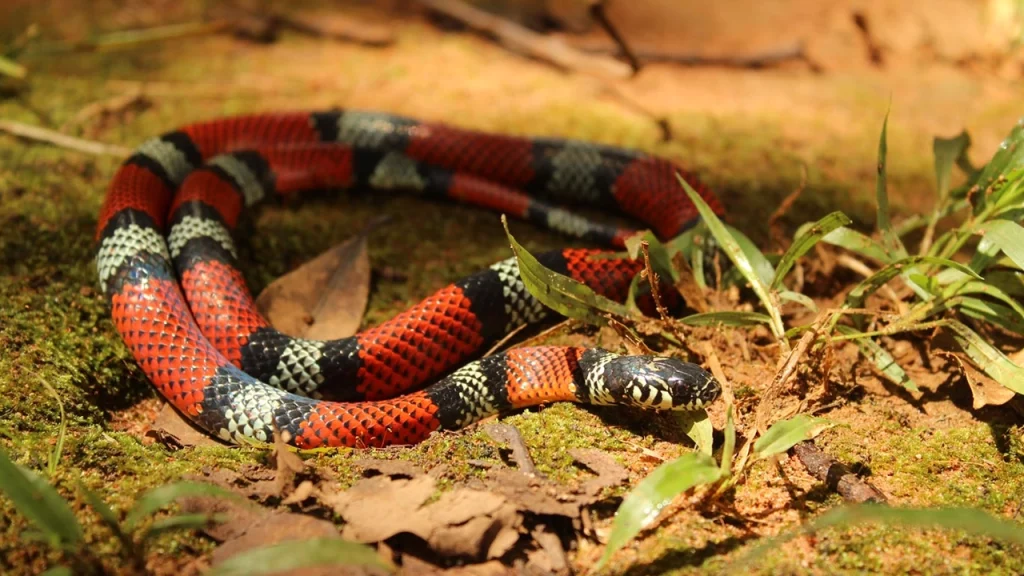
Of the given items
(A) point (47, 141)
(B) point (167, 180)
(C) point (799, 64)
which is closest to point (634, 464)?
(B) point (167, 180)

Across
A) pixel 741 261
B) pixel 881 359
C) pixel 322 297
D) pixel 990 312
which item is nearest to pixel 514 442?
pixel 741 261

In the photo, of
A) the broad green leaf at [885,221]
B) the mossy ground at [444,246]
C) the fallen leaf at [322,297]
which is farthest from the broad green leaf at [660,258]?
the fallen leaf at [322,297]

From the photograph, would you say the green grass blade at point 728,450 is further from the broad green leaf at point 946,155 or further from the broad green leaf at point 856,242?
the broad green leaf at point 946,155

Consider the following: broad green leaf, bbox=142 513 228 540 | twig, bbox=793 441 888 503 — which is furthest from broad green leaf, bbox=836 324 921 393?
broad green leaf, bbox=142 513 228 540

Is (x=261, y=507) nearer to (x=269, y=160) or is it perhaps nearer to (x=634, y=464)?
(x=634, y=464)

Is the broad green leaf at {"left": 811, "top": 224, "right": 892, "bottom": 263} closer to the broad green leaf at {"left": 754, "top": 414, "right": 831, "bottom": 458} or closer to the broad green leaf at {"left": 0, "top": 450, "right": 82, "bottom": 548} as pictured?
the broad green leaf at {"left": 754, "top": 414, "right": 831, "bottom": 458}

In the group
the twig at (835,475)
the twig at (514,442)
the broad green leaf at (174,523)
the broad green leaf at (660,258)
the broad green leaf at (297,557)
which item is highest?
the broad green leaf at (660,258)

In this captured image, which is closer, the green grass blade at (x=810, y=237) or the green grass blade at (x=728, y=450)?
the green grass blade at (x=728, y=450)
